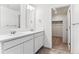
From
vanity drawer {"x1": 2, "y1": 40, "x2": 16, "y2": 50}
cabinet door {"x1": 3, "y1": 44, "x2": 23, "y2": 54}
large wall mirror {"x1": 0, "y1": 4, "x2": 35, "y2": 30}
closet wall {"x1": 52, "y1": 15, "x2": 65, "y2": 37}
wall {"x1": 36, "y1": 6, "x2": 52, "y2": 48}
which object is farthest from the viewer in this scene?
closet wall {"x1": 52, "y1": 15, "x2": 65, "y2": 37}

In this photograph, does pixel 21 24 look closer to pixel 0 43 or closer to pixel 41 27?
pixel 41 27

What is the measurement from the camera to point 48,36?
3658 mm

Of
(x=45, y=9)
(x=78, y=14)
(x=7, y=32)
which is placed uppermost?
(x=45, y=9)

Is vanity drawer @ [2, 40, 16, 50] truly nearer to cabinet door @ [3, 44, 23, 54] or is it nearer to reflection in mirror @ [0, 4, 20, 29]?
cabinet door @ [3, 44, 23, 54]

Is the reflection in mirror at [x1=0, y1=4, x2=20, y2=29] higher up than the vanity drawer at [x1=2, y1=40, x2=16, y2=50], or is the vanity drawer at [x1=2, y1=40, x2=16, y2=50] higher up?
the reflection in mirror at [x1=0, y1=4, x2=20, y2=29]

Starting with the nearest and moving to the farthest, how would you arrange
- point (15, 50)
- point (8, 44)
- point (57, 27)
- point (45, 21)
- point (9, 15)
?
point (8, 44), point (15, 50), point (9, 15), point (45, 21), point (57, 27)

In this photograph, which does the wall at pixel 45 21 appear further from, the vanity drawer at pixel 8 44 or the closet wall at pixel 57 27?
the closet wall at pixel 57 27

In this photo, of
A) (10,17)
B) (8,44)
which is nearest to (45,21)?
(10,17)

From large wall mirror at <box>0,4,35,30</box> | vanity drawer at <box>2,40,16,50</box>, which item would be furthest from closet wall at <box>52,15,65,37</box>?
vanity drawer at <box>2,40,16,50</box>

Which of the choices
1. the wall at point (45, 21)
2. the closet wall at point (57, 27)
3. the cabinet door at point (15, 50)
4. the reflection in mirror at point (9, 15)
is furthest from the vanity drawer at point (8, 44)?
the closet wall at point (57, 27)

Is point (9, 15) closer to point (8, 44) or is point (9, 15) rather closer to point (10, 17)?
point (10, 17)

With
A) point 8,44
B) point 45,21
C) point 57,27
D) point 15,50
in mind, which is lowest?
point 15,50
